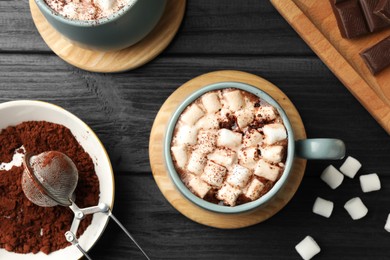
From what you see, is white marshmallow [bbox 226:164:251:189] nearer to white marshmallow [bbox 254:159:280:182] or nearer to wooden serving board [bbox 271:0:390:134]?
white marshmallow [bbox 254:159:280:182]

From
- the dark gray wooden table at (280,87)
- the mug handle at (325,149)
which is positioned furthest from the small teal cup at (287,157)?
the dark gray wooden table at (280,87)

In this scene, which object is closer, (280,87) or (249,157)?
(249,157)

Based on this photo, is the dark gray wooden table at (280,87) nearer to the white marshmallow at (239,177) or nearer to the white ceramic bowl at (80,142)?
the white ceramic bowl at (80,142)

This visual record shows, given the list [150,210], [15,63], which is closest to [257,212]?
[150,210]

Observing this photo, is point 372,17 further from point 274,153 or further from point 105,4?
point 105,4

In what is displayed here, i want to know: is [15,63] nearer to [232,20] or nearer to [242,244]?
[232,20]

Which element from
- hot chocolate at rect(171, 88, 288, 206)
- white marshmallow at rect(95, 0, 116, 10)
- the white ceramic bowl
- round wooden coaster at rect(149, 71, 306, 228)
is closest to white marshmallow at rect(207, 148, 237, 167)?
hot chocolate at rect(171, 88, 288, 206)

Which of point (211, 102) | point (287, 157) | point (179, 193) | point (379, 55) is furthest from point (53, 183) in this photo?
point (379, 55)
